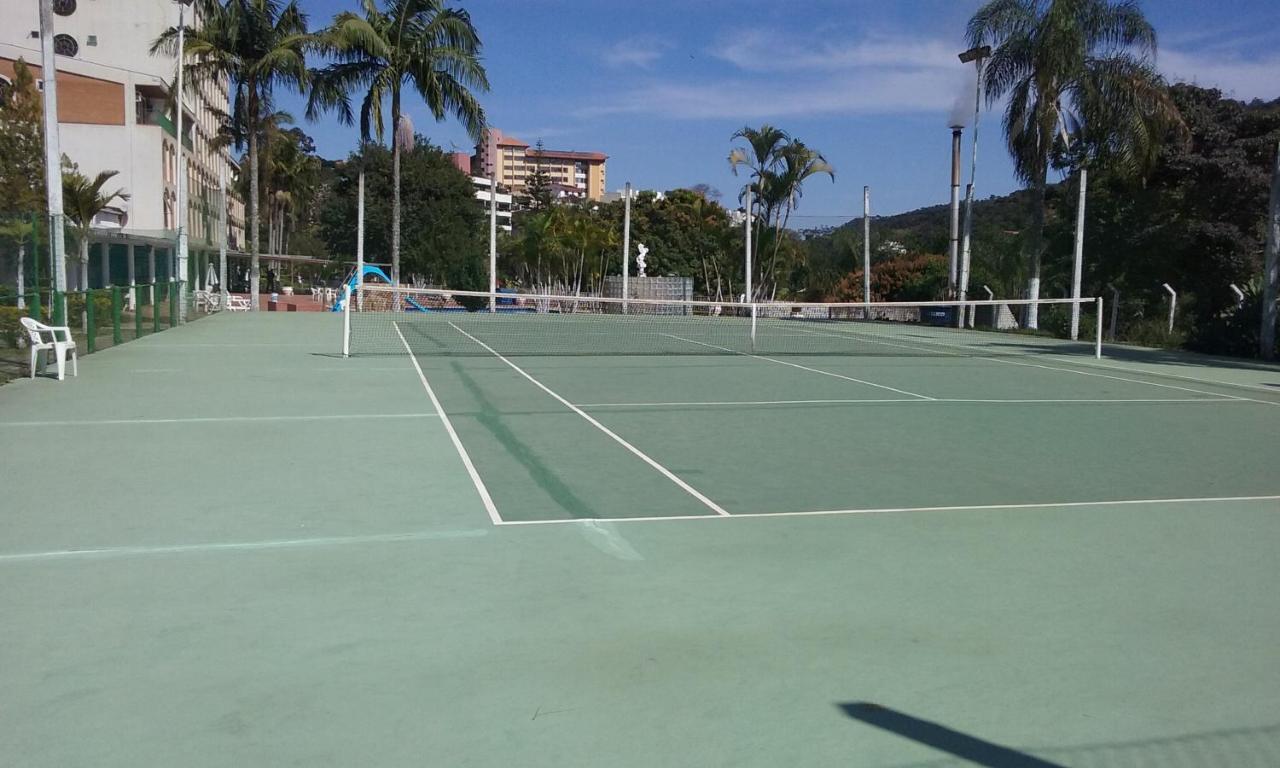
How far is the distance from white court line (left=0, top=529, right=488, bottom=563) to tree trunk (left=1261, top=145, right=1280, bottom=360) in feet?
75.3

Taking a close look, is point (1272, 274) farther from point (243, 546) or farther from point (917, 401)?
point (243, 546)

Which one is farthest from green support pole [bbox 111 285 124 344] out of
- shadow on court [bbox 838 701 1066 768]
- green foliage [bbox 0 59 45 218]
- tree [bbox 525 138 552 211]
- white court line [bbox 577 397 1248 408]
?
tree [bbox 525 138 552 211]

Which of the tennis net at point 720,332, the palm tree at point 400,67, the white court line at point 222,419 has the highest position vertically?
the palm tree at point 400,67

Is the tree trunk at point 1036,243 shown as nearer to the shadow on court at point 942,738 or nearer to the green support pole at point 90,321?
the green support pole at point 90,321

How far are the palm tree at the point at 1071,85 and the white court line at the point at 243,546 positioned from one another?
98.1 ft

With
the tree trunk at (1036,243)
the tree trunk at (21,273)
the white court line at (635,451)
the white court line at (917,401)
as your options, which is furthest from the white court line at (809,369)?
the tree trunk at (21,273)

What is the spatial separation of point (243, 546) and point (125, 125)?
43.4m

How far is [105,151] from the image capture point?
44.1 meters

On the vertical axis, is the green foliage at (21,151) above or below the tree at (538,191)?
below

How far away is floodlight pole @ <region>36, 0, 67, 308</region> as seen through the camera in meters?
16.5

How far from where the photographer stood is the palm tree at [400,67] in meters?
40.8

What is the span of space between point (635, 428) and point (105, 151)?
40.1 metres

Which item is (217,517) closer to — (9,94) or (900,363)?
(900,363)

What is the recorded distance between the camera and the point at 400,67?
4094 centimetres
